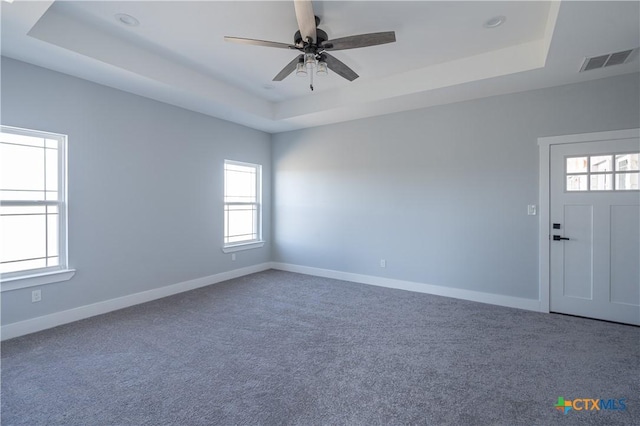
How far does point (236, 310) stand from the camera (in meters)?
3.75

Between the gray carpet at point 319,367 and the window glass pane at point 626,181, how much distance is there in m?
1.51

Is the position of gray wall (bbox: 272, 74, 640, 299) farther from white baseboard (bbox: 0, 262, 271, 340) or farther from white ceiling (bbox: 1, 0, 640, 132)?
white baseboard (bbox: 0, 262, 271, 340)

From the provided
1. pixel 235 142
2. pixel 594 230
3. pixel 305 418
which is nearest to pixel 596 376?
pixel 594 230

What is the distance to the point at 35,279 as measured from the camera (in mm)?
3086

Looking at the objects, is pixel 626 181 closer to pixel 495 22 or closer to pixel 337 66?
pixel 495 22

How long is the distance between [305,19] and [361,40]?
47 cm

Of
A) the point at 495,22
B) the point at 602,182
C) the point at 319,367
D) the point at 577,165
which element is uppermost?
the point at 495,22

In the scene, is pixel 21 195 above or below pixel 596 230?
above

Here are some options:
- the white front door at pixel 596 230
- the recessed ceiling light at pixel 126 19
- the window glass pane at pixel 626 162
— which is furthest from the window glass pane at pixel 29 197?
the window glass pane at pixel 626 162

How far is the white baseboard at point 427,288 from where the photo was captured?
12.6 feet

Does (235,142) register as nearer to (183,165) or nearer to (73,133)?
(183,165)

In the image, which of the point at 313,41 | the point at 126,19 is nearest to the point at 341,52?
the point at 313,41

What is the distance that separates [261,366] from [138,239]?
2.59 meters

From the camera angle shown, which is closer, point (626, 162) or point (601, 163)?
point (626, 162)
